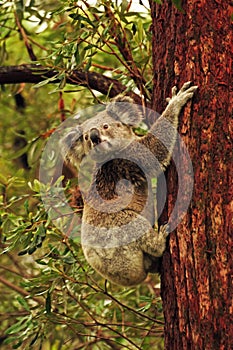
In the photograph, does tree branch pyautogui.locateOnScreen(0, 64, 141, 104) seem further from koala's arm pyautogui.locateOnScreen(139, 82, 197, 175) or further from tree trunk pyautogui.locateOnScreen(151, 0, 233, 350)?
tree trunk pyautogui.locateOnScreen(151, 0, 233, 350)

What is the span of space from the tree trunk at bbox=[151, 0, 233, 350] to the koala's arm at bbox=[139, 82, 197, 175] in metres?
0.05

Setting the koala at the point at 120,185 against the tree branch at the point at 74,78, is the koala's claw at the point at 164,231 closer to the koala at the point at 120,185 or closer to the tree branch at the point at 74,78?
the koala at the point at 120,185

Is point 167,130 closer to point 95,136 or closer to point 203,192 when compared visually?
point 203,192

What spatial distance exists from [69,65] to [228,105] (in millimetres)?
1167

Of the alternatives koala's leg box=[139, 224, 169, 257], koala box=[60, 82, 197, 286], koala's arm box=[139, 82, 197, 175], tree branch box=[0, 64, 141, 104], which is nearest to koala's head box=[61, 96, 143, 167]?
koala box=[60, 82, 197, 286]

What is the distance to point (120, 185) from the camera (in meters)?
4.01

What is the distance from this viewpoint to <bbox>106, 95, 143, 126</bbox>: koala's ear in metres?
4.01

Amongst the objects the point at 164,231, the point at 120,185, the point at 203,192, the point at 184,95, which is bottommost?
the point at 120,185

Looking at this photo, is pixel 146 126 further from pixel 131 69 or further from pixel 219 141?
pixel 219 141

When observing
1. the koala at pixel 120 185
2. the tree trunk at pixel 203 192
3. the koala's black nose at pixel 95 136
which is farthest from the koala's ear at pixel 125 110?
the tree trunk at pixel 203 192

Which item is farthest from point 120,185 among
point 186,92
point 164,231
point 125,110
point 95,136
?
point 186,92

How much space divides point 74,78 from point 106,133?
0.44 metres

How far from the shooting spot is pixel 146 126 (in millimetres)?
4234

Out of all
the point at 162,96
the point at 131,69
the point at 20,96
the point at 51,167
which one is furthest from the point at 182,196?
the point at 20,96
